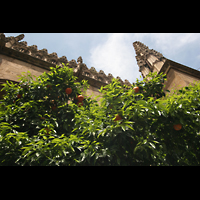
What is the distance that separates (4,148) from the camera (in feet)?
9.65

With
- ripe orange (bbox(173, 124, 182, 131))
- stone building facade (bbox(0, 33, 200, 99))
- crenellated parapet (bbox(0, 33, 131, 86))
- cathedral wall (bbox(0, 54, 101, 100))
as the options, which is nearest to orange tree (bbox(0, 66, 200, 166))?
ripe orange (bbox(173, 124, 182, 131))

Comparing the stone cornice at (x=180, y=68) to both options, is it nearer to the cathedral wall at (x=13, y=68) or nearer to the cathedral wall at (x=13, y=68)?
the cathedral wall at (x=13, y=68)

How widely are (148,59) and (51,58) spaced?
30.0ft

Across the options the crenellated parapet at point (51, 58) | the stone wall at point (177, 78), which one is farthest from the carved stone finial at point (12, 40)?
the stone wall at point (177, 78)

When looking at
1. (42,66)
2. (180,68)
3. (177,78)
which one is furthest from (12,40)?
(180,68)

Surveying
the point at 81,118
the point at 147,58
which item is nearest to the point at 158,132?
the point at 81,118

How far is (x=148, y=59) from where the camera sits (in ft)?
47.4

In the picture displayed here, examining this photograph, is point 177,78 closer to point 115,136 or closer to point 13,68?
point 115,136

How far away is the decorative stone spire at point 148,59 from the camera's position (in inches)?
502
